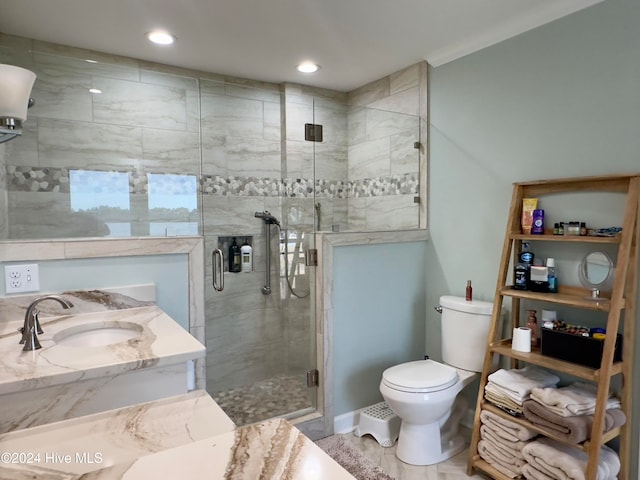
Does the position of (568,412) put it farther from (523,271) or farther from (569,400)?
(523,271)

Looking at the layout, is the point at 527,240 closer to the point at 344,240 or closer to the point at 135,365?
the point at 344,240

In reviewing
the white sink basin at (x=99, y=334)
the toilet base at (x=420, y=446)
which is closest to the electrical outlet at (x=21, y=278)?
the white sink basin at (x=99, y=334)

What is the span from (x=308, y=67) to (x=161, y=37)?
1015 millimetres

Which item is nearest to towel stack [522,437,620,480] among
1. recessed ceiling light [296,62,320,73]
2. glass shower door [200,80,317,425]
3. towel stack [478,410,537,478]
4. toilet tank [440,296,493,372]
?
towel stack [478,410,537,478]

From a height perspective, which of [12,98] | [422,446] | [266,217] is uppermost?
[12,98]

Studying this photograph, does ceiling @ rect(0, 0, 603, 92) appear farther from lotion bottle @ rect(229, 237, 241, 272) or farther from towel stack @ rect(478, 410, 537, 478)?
towel stack @ rect(478, 410, 537, 478)

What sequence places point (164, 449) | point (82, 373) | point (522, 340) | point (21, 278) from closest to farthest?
point (164, 449) < point (82, 373) < point (21, 278) < point (522, 340)

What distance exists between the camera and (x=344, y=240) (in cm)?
258

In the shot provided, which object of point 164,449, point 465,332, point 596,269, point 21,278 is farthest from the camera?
point 465,332

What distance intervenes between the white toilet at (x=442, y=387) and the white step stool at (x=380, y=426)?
0.14m

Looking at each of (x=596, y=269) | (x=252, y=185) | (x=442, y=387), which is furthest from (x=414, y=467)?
(x=252, y=185)

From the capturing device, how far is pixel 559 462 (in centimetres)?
180

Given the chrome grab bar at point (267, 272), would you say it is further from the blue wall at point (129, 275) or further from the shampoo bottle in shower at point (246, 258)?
the blue wall at point (129, 275)

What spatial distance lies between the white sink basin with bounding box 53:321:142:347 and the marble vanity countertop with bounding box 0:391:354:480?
76cm
